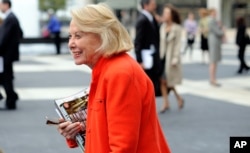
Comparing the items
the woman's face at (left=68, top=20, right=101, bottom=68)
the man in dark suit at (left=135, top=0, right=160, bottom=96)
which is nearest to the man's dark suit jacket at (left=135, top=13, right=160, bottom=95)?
the man in dark suit at (left=135, top=0, right=160, bottom=96)

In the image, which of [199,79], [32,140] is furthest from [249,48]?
[32,140]

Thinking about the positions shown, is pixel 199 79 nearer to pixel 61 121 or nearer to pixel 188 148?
pixel 188 148

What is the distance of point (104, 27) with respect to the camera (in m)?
3.11

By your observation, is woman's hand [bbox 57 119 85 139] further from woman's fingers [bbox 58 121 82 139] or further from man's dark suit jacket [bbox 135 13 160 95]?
man's dark suit jacket [bbox 135 13 160 95]

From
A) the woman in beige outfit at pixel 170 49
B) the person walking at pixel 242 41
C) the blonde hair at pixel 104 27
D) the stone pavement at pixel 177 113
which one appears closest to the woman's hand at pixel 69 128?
the blonde hair at pixel 104 27

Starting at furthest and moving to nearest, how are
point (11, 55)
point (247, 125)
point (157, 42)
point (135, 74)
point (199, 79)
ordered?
point (199, 79) → point (11, 55) → point (157, 42) → point (247, 125) → point (135, 74)

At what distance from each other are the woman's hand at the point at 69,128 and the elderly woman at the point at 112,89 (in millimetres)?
224

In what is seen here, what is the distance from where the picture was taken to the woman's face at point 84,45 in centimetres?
317

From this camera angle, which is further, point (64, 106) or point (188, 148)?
point (188, 148)

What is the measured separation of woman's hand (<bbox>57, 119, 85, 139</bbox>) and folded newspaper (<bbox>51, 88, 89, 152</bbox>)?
0.03 meters

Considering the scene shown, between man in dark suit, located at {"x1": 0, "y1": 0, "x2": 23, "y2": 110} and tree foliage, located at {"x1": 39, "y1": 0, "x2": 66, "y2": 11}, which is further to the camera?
tree foliage, located at {"x1": 39, "y1": 0, "x2": 66, "y2": 11}

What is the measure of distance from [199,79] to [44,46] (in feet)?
48.2

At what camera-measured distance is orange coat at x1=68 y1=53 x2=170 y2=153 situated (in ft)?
9.84

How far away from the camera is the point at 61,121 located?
3455 millimetres
